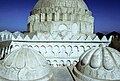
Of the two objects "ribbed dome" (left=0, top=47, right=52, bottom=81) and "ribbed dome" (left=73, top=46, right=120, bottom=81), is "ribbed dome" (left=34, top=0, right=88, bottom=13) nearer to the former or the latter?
"ribbed dome" (left=73, top=46, right=120, bottom=81)

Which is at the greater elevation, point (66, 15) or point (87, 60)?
point (66, 15)

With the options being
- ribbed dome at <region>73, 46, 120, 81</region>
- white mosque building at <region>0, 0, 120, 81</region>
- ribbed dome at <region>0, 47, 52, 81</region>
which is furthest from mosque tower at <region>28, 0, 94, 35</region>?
ribbed dome at <region>0, 47, 52, 81</region>

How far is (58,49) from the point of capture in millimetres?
14016

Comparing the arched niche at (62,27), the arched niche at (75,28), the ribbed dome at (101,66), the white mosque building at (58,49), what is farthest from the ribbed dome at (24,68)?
the arched niche at (75,28)

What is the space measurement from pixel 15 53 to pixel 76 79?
265cm

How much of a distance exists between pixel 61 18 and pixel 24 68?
10507mm

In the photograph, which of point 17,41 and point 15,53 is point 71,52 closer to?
point 17,41

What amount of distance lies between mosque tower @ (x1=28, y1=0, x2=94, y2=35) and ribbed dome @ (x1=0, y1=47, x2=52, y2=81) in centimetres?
944

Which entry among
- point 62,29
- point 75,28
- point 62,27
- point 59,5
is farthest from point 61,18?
point 59,5

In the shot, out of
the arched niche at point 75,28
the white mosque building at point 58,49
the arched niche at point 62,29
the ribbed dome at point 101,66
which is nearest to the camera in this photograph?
the white mosque building at point 58,49

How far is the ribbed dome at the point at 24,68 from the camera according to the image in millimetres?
5742

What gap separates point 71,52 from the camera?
14.2 metres

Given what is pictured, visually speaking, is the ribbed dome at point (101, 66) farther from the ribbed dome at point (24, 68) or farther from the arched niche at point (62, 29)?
the arched niche at point (62, 29)

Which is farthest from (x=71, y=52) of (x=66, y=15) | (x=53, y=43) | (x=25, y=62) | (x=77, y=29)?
(x=25, y=62)
